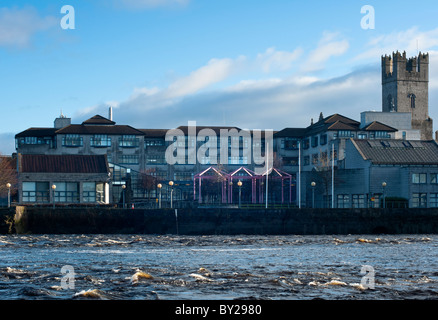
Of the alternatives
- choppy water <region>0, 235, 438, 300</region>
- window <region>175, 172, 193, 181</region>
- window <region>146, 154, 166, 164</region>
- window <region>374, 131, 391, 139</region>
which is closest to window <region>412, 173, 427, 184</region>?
choppy water <region>0, 235, 438, 300</region>

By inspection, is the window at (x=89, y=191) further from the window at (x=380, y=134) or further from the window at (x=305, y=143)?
the window at (x=305, y=143)

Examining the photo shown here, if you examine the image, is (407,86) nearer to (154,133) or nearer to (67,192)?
(154,133)

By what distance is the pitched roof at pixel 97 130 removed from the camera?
142500 mm

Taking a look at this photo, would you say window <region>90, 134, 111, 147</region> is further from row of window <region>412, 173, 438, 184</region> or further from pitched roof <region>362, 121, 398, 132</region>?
row of window <region>412, 173, 438, 184</region>

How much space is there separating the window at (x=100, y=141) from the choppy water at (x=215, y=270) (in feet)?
278

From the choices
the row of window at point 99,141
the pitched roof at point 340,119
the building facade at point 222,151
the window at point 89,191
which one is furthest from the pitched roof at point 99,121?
the window at point 89,191

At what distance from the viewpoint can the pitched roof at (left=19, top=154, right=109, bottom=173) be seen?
9188cm

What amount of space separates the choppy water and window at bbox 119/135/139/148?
8541 centimetres

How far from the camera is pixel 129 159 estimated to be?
14512 centimetres

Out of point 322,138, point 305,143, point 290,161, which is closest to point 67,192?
point 322,138

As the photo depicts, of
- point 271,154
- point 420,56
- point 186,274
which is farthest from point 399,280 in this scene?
point 420,56
